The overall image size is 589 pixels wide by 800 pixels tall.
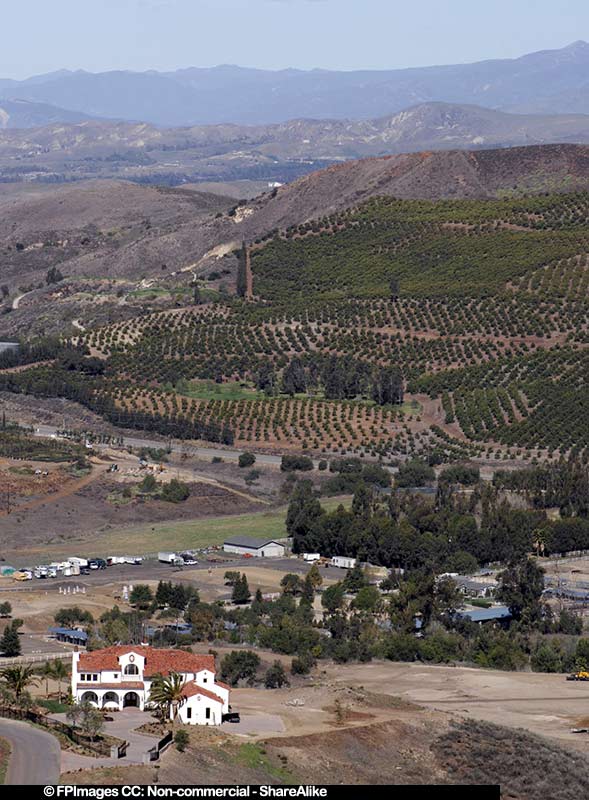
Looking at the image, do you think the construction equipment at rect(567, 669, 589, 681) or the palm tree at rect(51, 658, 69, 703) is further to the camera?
the construction equipment at rect(567, 669, 589, 681)

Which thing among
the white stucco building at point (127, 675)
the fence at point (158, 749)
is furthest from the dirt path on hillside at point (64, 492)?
the fence at point (158, 749)

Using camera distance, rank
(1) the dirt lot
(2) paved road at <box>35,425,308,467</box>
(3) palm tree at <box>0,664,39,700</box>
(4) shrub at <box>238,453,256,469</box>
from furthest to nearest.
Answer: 1. (2) paved road at <box>35,425,308,467</box>
2. (4) shrub at <box>238,453,256,469</box>
3. (1) the dirt lot
4. (3) palm tree at <box>0,664,39,700</box>

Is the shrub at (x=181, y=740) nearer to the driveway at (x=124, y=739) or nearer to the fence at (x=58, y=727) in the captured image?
the driveway at (x=124, y=739)

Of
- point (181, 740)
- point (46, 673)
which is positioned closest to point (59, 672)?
point (46, 673)

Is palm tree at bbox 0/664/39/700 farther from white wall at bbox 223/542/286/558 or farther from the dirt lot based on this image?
the dirt lot

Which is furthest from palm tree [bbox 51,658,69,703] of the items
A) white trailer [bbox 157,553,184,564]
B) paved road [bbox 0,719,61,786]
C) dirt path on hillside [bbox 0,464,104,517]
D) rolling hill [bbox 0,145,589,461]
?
rolling hill [bbox 0,145,589,461]

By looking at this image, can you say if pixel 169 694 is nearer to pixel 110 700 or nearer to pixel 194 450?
pixel 110 700
